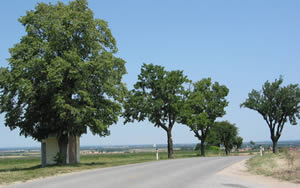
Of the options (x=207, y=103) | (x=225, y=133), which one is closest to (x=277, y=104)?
(x=207, y=103)

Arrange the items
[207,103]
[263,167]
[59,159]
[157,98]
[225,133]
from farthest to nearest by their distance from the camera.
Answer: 1. [225,133]
2. [207,103]
3. [157,98]
4. [59,159]
5. [263,167]

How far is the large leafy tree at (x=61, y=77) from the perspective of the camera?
83.3 feet

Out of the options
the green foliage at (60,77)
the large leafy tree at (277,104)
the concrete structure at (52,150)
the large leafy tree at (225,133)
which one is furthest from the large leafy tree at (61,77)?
the large leafy tree at (225,133)

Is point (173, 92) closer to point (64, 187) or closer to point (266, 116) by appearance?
point (266, 116)

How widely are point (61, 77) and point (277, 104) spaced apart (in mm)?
30206

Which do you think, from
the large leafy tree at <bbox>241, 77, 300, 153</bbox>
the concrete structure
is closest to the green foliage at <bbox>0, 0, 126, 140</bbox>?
the concrete structure

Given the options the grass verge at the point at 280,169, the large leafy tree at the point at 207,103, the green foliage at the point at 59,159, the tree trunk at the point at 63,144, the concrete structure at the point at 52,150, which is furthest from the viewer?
the large leafy tree at the point at 207,103

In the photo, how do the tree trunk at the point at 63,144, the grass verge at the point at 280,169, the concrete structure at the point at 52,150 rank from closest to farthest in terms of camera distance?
the grass verge at the point at 280,169, the tree trunk at the point at 63,144, the concrete structure at the point at 52,150

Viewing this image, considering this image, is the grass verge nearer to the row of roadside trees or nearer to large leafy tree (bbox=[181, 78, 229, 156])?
the row of roadside trees

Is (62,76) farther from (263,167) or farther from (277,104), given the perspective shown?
(277,104)

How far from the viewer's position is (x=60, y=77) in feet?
82.0

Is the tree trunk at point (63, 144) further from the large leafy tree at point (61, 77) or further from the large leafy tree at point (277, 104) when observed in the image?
the large leafy tree at point (277, 104)

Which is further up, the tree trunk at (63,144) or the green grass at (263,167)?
the tree trunk at (63,144)

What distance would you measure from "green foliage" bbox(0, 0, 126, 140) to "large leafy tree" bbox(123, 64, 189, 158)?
44.9 ft
